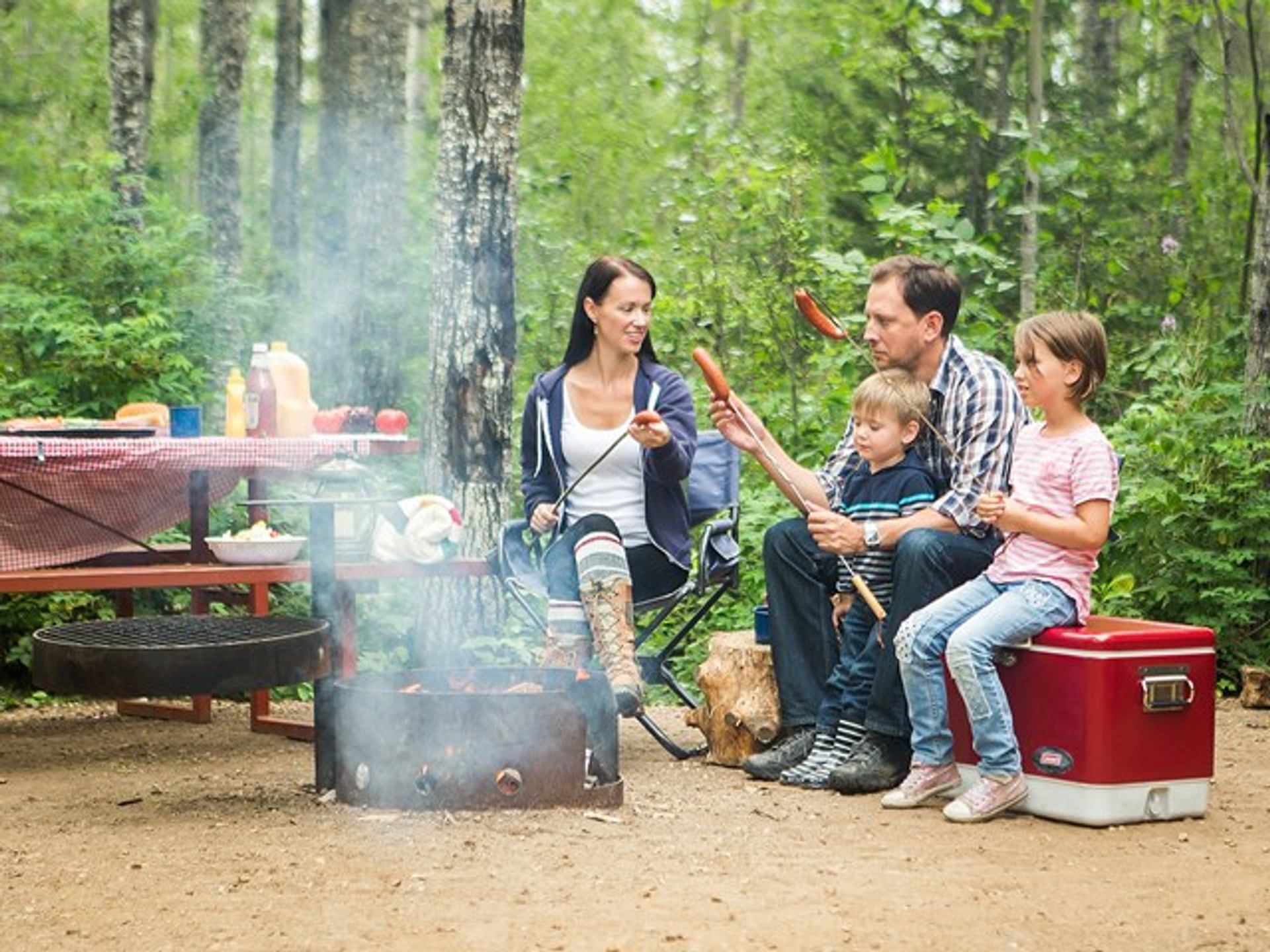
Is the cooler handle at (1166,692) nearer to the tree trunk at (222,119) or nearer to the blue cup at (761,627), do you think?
the blue cup at (761,627)

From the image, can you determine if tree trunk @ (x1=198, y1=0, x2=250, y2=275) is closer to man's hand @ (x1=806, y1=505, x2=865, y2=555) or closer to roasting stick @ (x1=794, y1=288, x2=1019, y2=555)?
roasting stick @ (x1=794, y1=288, x2=1019, y2=555)

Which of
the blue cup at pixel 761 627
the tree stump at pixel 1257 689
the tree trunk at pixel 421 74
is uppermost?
the tree trunk at pixel 421 74

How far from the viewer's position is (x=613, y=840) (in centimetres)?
384

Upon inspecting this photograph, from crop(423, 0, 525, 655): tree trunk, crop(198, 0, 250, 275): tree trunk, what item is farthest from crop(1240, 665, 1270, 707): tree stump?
crop(198, 0, 250, 275): tree trunk

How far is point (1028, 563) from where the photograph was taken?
4.17 metres

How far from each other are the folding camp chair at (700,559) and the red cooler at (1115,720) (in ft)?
3.73

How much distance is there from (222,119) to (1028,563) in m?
11.3

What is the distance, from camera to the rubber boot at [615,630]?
184 inches

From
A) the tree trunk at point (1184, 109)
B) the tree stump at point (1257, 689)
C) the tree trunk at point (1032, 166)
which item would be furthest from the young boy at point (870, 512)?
the tree trunk at point (1184, 109)

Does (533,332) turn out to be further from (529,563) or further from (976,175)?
(529,563)

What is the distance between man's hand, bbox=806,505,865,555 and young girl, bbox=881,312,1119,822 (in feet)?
0.94

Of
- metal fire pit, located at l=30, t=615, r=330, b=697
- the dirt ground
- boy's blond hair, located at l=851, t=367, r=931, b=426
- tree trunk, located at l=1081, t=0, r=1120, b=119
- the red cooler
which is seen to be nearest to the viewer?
the dirt ground

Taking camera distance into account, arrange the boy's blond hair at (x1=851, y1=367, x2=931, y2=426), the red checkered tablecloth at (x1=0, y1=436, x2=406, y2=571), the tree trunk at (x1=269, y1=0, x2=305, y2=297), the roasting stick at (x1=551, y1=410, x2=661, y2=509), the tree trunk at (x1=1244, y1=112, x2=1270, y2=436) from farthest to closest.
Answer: the tree trunk at (x1=269, y1=0, x2=305, y2=297) < the tree trunk at (x1=1244, y1=112, x2=1270, y2=436) < the red checkered tablecloth at (x1=0, y1=436, x2=406, y2=571) < the roasting stick at (x1=551, y1=410, x2=661, y2=509) < the boy's blond hair at (x1=851, y1=367, x2=931, y2=426)

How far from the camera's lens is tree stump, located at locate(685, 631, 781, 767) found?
4836mm
